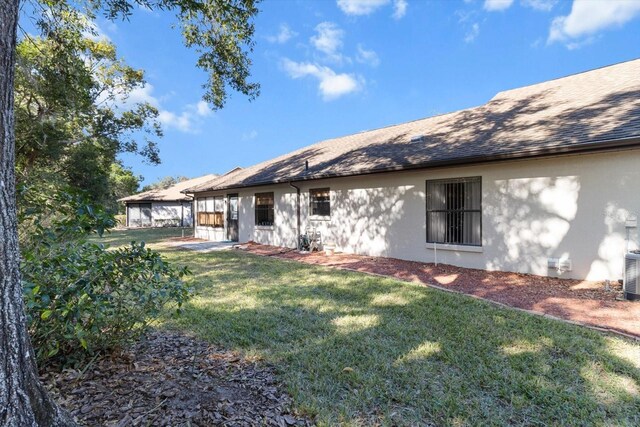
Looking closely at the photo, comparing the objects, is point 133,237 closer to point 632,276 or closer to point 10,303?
point 10,303

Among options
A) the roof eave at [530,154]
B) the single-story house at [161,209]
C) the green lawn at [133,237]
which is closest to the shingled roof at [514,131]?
the roof eave at [530,154]

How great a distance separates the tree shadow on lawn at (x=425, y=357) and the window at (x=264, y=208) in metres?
8.42

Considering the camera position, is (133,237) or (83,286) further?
(133,237)

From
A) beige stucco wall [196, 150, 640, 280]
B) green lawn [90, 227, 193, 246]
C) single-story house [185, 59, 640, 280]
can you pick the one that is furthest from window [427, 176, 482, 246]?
green lawn [90, 227, 193, 246]

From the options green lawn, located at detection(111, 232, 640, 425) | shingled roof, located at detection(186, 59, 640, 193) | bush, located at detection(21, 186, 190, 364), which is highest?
shingled roof, located at detection(186, 59, 640, 193)

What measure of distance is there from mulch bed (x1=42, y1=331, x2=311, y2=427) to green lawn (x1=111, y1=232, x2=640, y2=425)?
0.26 meters

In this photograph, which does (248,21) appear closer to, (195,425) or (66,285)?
(66,285)

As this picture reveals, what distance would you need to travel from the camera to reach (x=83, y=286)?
2637 millimetres

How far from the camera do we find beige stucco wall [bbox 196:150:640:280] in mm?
6262

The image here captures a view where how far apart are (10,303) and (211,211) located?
1710 centimetres

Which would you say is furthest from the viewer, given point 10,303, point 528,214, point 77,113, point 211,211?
point 211,211

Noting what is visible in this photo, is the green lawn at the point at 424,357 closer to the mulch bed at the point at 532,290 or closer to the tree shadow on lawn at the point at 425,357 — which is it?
the tree shadow on lawn at the point at 425,357

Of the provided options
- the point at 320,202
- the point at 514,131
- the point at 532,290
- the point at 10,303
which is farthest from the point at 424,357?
the point at 320,202

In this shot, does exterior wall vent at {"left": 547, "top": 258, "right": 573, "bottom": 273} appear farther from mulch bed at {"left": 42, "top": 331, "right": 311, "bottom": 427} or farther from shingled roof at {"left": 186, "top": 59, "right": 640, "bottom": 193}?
mulch bed at {"left": 42, "top": 331, "right": 311, "bottom": 427}
